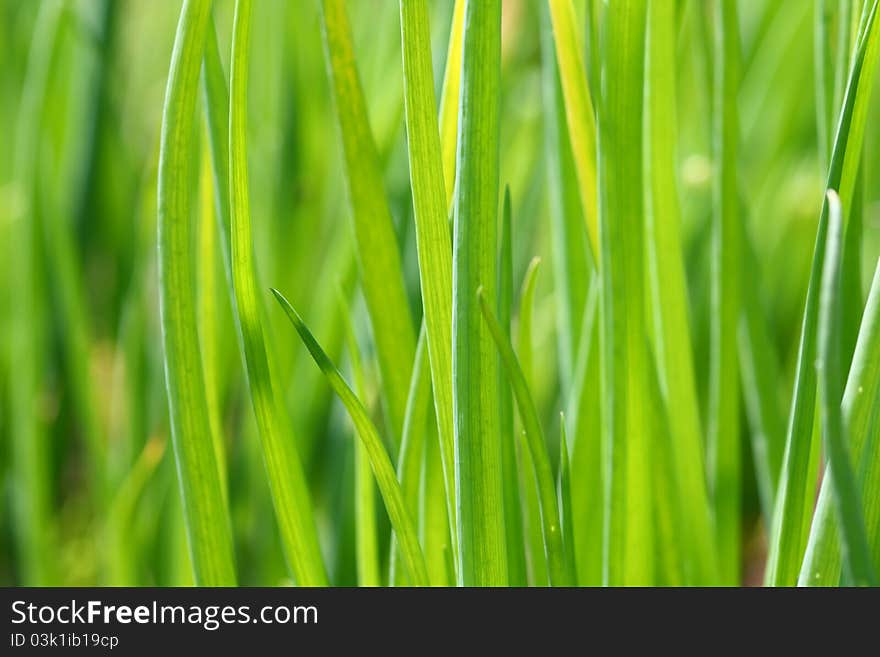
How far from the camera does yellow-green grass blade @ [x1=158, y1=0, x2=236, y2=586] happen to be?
27cm

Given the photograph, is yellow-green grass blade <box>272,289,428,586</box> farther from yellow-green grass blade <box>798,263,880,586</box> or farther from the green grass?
yellow-green grass blade <box>798,263,880,586</box>

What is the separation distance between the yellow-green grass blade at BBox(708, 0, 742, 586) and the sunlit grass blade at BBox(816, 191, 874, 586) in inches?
7.5

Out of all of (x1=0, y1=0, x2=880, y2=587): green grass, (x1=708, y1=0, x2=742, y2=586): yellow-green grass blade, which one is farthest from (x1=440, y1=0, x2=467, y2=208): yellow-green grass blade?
A: (x1=708, y1=0, x2=742, y2=586): yellow-green grass blade

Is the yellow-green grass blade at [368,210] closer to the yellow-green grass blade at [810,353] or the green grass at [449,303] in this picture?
the green grass at [449,303]

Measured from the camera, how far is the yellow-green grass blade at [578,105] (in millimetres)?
355

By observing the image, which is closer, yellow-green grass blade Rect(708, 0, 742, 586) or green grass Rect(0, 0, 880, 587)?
green grass Rect(0, 0, 880, 587)

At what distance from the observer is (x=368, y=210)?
34cm

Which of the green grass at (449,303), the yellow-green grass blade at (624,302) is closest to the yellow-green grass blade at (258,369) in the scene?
the green grass at (449,303)

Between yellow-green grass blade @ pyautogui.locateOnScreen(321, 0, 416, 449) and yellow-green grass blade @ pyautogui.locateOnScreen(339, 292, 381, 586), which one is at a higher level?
yellow-green grass blade @ pyautogui.locateOnScreen(321, 0, 416, 449)

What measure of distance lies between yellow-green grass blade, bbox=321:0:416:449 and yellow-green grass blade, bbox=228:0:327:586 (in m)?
0.05

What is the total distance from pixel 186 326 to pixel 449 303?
0.28 feet

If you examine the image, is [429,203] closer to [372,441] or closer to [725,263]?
[372,441]

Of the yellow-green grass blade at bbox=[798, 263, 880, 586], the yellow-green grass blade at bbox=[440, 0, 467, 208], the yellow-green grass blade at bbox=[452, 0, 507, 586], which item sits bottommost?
the yellow-green grass blade at bbox=[798, 263, 880, 586]

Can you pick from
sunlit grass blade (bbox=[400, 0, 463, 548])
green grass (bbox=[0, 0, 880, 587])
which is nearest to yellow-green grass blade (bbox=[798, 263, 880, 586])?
green grass (bbox=[0, 0, 880, 587])
